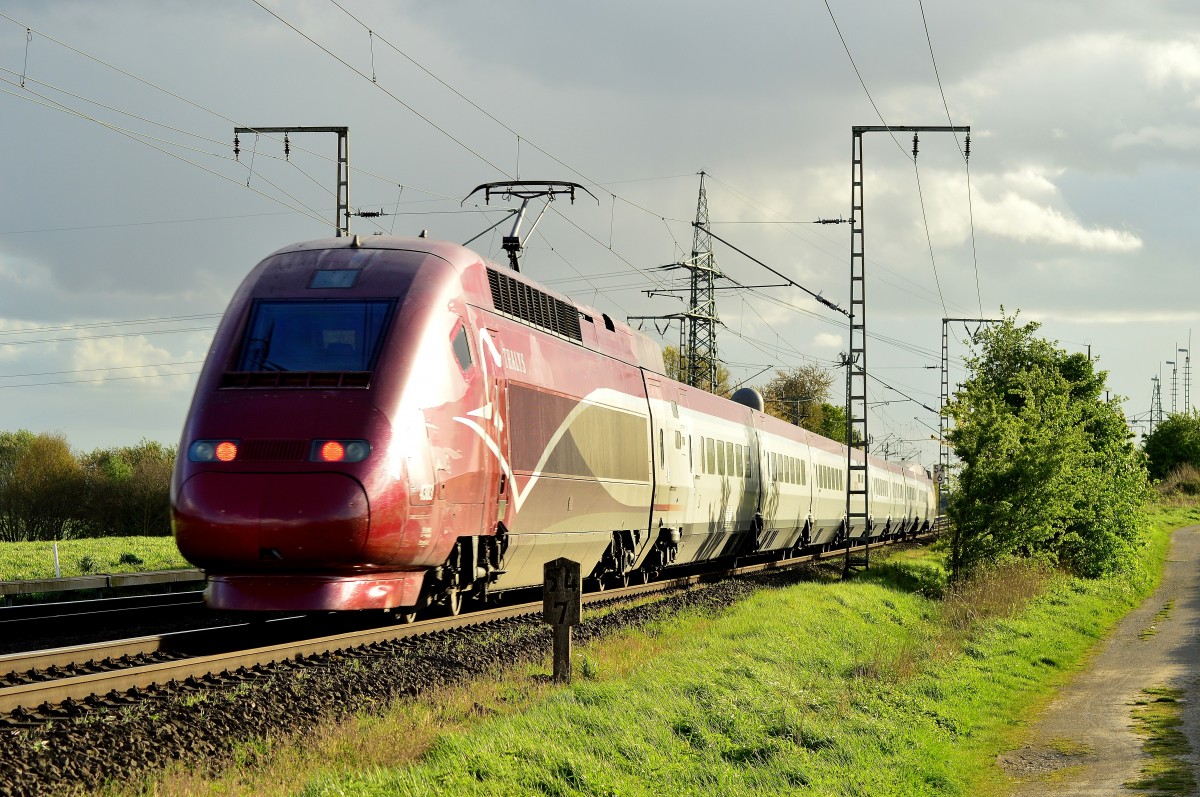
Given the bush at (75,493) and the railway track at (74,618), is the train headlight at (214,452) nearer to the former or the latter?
the railway track at (74,618)

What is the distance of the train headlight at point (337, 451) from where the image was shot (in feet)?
39.0

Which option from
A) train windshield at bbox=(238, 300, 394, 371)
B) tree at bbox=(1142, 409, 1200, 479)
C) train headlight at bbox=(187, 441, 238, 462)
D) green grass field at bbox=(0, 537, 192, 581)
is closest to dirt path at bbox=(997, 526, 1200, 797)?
train windshield at bbox=(238, 300, 394, 371)

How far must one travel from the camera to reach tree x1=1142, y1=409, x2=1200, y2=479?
10756cm

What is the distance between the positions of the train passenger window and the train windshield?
0.90 m

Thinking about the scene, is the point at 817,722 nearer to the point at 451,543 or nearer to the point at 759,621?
the point at 451,543

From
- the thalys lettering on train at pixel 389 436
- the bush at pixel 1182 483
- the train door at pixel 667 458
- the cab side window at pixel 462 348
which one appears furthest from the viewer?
the bush at pixel 1182 483

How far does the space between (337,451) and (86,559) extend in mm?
20642

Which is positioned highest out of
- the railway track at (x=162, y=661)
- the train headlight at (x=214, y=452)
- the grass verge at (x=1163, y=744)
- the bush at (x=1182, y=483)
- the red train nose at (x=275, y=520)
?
the bush at (x=1182, y=483)

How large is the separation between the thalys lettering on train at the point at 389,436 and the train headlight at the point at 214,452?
0.02 meters

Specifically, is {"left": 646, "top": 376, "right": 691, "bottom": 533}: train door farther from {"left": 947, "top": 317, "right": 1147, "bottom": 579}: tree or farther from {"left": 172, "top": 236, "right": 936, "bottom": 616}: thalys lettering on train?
{"left": 947, "top": 317, "right": 1147, "bottom": 579}: tree

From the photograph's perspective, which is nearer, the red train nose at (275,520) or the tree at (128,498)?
the red train nose at (275,520)

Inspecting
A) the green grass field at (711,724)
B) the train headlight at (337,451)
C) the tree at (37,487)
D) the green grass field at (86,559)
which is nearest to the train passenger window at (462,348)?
the train headlight at (337,451)

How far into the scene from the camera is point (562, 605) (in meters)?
11.6

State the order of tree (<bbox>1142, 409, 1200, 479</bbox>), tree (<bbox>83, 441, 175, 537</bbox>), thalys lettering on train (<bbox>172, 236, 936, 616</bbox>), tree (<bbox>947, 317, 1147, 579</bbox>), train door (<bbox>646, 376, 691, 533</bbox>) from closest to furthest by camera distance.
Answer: thalys lettering on train (<bbox>172, 236, 936, 616</bbox>) → train door (<bbox>646, 376, 691, 533</bbox>) → tree (<bbox>947, 317, 1147, 579</bbox>) → tree (<bbox>83, 441, 175, 537</bbox>) → tree (<bbox>1142, 409, 1200, 479</bbox>)
